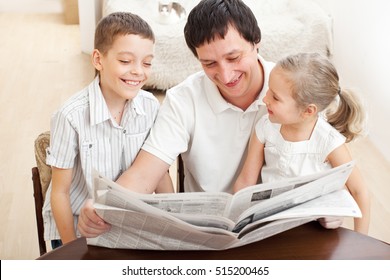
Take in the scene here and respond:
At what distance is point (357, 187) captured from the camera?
1.46 meters

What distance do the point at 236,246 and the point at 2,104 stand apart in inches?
110

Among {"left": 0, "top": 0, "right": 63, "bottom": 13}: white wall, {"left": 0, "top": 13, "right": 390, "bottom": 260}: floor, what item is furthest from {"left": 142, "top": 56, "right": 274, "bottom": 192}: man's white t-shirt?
{"left": 0, "top": 0, "right": 63, "bottom": 13}: white wall

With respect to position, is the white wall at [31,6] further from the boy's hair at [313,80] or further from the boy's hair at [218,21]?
the boy's hair at [313,80]

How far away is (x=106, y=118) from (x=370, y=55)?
7.01 ft

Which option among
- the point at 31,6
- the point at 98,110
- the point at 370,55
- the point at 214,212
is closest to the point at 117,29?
the point at 98,110

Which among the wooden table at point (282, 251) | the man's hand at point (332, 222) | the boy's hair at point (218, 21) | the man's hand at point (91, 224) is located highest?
the boy's hair at point (218, 21)

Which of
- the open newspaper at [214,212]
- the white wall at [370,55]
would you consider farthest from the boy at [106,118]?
the white wall at [370,55]

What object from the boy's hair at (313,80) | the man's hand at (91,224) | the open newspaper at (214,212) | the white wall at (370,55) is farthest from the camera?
the white wall at (370,55)

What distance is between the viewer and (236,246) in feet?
4.00

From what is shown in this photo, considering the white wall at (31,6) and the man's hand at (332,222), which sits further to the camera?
the white wall at (31,6)

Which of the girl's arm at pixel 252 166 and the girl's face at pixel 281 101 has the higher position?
the girl's face at pixel 281 101

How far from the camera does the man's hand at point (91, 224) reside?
1.20m

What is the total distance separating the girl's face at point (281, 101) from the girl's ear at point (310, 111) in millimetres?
11

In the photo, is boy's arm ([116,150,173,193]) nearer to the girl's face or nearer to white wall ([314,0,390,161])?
the girl's face
